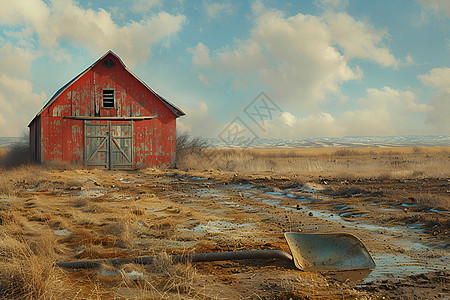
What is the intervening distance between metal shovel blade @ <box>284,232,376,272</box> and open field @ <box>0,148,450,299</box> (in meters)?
0.24

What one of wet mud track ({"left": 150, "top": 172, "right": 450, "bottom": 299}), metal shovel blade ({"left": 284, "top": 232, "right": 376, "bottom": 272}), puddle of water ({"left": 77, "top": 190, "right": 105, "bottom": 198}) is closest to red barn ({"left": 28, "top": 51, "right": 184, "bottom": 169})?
wet mud track ({"left": 150, "top": 172, "right": 450, "bottom": 299})

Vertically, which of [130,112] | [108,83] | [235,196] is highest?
[108,83]

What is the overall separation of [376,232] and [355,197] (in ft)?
14.8

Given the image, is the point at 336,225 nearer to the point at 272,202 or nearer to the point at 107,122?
the point at 272,202

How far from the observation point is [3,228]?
6.98 meters

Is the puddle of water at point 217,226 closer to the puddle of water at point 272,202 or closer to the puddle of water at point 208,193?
the puddle of water at point 272,202

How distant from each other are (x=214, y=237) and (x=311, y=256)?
1949 millimetres

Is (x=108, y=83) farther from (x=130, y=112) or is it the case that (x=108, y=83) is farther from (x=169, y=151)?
(x=169, y=151)

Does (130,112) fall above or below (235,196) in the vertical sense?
above

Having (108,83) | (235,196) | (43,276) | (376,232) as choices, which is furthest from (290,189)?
(108,83)

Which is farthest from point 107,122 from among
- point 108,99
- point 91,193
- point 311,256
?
point 311,256

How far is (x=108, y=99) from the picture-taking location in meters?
22.3

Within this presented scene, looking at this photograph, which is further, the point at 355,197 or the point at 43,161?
the point at 43,161

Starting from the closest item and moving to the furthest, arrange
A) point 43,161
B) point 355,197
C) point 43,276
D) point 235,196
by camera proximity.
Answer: point 43,276
point 355,197
point 235,196
point 43,161
